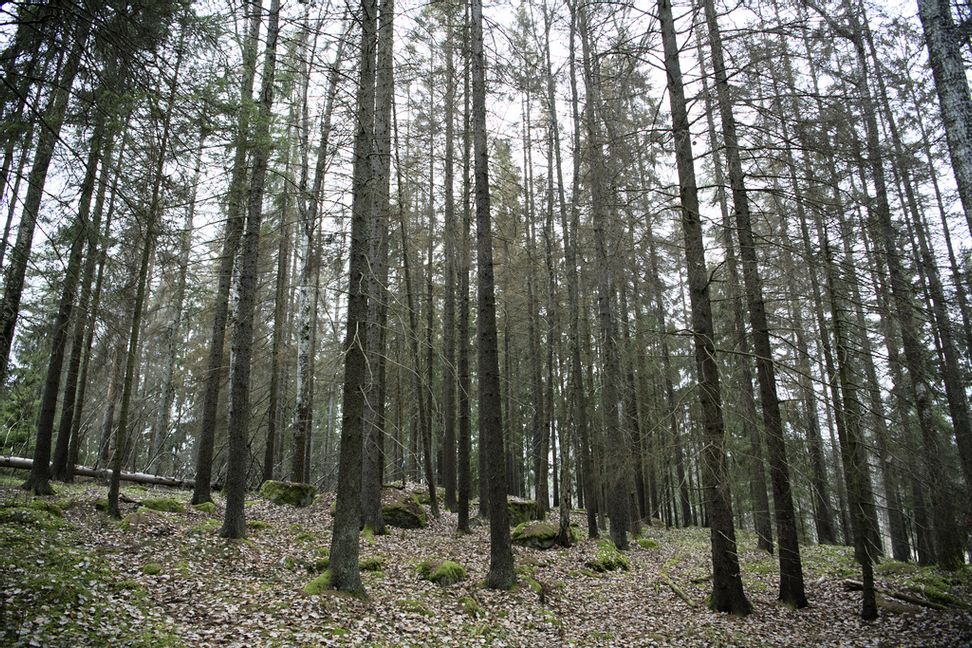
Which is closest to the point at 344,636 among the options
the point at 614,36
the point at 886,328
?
the point at 614,36

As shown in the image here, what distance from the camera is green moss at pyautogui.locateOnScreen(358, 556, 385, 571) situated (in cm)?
825

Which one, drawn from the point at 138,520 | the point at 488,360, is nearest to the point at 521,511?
the point at 488,360

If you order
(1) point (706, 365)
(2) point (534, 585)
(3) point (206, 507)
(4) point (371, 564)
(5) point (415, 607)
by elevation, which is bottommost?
(2) point (534, 585)

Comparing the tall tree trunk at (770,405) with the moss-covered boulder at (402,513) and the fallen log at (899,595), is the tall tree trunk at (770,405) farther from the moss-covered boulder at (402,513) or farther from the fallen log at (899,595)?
the moss-covered boulder at (402,513)

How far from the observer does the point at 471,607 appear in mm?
7051

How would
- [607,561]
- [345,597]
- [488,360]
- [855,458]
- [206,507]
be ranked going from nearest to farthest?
[345,597], [855,458], [488,360], [607,561], [206,507]

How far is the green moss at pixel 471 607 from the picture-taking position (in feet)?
22.9

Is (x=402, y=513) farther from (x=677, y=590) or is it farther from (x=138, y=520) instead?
(x=677, y=590)

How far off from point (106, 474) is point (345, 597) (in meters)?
10.8

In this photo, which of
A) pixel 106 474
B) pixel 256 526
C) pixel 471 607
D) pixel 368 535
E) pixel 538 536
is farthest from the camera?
pixel 106 474

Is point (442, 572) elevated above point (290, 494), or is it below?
below

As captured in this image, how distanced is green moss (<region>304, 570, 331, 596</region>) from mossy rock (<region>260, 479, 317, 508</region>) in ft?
24.7

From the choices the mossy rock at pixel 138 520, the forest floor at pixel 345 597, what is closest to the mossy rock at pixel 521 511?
the forest floor at pixel 345 597

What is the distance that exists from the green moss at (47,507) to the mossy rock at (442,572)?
6.04 m
